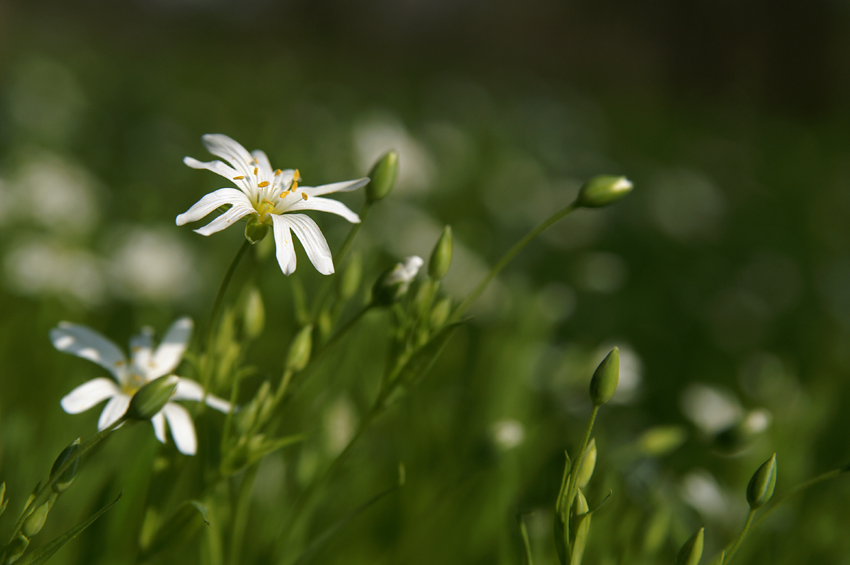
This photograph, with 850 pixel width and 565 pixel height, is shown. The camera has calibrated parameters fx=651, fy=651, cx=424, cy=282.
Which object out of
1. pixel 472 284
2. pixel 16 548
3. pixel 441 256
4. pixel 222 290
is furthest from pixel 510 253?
pixel 472 284

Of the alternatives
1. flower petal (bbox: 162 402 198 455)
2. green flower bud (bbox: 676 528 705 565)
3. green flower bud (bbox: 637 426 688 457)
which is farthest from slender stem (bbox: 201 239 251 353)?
green flower bud (bbox: 637 426 688 457)

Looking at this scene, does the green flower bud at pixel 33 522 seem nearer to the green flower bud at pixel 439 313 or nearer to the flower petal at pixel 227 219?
the flower petal at pixel 227 219

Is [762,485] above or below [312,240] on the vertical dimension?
below

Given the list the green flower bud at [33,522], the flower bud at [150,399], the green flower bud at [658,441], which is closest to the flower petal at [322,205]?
the flower bud at [150,399]

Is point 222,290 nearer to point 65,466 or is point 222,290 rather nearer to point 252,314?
point 252,314

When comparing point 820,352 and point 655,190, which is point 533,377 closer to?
point 820,352

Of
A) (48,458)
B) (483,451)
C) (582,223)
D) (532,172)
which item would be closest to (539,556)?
(483,451)

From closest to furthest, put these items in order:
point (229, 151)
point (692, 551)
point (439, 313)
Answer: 1. point (692, 551)
2. point (229, 151)
3. point (439, 313)
